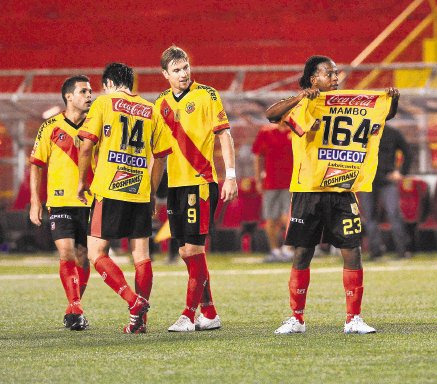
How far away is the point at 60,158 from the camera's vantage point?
24.4 feet

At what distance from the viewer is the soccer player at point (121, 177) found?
6.66 meters

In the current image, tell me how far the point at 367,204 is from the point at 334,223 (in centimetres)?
711

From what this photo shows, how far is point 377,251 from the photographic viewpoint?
1355 centimetres

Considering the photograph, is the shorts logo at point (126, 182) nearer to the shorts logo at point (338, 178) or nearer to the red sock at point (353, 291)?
the shorts logo at point (338, 178)

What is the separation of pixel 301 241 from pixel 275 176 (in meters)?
7.39

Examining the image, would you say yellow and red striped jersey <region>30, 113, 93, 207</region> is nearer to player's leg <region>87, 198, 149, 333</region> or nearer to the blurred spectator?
player's leg <region>87, 198, 149, 333</region>

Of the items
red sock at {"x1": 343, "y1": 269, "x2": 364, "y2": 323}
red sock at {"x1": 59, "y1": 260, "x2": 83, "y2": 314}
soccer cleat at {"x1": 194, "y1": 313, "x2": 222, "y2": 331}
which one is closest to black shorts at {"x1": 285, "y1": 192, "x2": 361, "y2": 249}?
red sock at {"x1": 343, "y1": 269, "x2": 364, "y2": 323}

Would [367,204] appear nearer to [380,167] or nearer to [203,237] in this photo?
[380,167]

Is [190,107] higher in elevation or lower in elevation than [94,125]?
higher

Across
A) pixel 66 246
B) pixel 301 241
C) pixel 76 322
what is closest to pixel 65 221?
pixel 66 246

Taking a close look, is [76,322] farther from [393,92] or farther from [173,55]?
[393,92]

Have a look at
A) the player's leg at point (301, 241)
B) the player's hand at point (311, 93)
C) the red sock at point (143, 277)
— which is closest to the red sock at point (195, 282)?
the red sock at point (143, 277)

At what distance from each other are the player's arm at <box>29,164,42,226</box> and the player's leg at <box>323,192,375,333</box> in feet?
6.24

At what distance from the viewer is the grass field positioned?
5.00 metres
